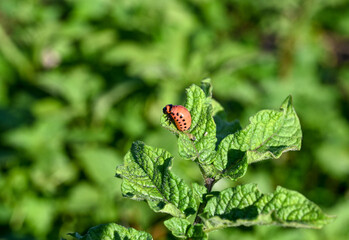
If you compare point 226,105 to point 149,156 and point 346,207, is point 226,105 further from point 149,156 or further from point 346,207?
point 149,156

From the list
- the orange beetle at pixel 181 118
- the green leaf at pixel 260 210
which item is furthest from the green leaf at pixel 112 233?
the orange beetle at pixel 181 118

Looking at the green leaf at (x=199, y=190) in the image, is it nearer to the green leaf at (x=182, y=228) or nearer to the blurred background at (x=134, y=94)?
the green leaf at (x=182, y=228)

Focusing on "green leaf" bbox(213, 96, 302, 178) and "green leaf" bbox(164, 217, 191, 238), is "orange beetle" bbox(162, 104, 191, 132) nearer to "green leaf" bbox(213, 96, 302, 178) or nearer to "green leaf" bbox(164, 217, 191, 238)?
"green leaf" bbox(213, 96, 302, 178)

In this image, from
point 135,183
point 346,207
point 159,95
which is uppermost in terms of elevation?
point 159,95

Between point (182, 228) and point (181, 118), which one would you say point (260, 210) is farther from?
point (181, 118)

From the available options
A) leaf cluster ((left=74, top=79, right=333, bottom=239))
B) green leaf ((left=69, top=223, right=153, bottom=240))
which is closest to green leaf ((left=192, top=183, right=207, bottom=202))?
Result: leaf cluster ((left=74, top=79, right=333, bottom=239))

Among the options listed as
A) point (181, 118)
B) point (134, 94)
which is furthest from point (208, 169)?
point (134, 94)

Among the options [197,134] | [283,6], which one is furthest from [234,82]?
[197,134]
